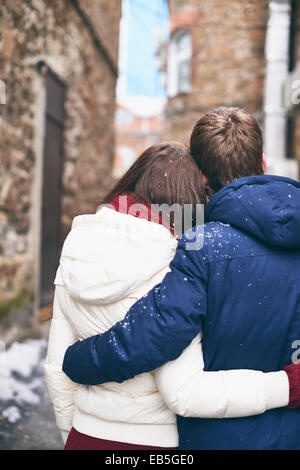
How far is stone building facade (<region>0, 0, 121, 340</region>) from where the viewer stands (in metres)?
3.43

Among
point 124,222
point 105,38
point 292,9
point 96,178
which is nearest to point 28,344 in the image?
point 124,222

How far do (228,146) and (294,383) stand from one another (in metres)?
0.62

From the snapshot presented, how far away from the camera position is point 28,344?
363 cm

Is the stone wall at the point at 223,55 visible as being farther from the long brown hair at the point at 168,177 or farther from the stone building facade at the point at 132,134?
the stone building facade at the point at 132,134

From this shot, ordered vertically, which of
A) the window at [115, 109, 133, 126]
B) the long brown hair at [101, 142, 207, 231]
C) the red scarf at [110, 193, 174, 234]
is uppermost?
the window at [115, 109, 133, 126]

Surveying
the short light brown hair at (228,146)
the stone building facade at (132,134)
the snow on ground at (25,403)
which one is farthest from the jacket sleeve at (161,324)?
the stone building facade at (132,134)

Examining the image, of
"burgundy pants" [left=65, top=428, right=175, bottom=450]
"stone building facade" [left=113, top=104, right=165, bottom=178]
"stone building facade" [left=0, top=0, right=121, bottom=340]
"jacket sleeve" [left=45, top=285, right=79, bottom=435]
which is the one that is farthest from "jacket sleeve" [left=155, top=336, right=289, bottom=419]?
"stone building facade" [left=113, top=104, right=165, bottom=178]

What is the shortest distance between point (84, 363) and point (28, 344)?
265cm

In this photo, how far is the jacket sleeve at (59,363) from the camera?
1279 mm

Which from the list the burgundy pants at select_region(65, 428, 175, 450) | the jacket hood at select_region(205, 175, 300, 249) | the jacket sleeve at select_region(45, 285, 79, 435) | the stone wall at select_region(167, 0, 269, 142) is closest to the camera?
the jacket hood at select_region(205, 175, 300, 249)

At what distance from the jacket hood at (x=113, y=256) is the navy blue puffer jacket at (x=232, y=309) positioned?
0.18 feet

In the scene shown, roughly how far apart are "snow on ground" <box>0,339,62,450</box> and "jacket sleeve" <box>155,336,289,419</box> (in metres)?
1.54

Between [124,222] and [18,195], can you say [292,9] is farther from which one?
[124,222]

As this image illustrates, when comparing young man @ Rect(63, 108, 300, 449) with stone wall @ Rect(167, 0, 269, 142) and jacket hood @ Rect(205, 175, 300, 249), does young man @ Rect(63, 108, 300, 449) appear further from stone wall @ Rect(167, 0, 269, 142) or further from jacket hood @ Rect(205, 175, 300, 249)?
stone wall @ Rect(167, 0, 269, 142)
